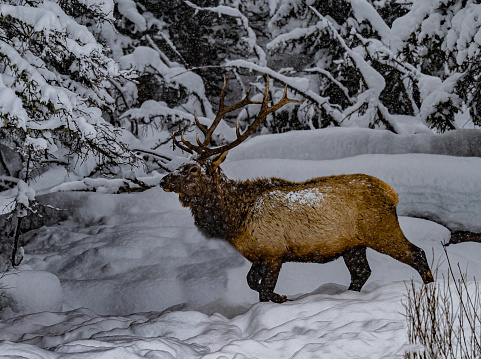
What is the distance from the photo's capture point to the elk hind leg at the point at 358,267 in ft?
15.0

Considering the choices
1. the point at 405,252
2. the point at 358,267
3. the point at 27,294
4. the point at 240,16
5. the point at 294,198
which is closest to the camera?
the point at 405,252

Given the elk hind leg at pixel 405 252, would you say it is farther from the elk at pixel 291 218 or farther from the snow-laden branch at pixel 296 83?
the snow-laden branch at pixel 296 83

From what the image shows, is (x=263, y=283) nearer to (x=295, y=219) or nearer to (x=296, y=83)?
(x=295, y=219)

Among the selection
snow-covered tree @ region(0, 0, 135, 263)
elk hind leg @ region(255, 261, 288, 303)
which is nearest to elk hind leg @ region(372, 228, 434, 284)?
elk hind leg @ region(255, 261, 288, 303)

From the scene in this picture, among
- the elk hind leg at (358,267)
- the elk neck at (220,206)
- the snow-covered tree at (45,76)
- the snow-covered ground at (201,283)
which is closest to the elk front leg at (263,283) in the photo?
the snow-covered ground at (201,283)

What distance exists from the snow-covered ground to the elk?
1.14 ft

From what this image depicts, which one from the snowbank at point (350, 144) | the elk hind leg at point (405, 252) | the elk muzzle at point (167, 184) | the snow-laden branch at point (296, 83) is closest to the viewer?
the elk hind leg at point (405, 252)

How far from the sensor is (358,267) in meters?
4.57

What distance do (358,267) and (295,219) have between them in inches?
31.1

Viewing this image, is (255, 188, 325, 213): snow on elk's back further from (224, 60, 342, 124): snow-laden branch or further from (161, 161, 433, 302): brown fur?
(224, 60, 342, 124): snow-laden branch

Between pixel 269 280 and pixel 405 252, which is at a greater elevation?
pixel 405 252

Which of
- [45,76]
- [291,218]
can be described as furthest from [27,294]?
[291,218]

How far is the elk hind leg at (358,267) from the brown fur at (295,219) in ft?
0.33

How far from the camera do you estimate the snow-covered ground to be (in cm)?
331
